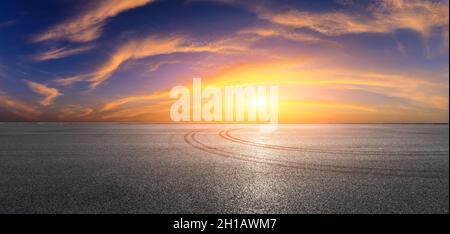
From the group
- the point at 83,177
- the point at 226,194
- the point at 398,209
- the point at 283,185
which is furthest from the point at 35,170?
the point at 398,209

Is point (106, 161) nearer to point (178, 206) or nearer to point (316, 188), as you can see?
point (178, 206)

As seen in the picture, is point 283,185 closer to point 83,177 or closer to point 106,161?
point 83,177

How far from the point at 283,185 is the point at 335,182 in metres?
1.62

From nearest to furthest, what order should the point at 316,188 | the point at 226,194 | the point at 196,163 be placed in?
the point at 226,194 < the point at 316,188 < the point at 196,163

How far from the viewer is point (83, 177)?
9.25 metres

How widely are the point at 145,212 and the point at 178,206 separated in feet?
2.31

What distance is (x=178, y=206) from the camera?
251 inches
